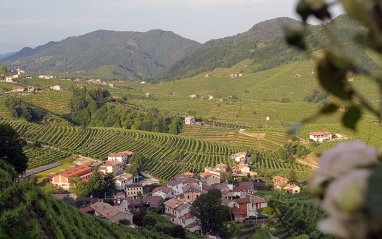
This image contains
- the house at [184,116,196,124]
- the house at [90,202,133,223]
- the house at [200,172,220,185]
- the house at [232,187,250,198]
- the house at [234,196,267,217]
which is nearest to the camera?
the house at [234,196,267,217]

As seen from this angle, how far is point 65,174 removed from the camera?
22.4 m

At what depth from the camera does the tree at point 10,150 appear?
13.8 m

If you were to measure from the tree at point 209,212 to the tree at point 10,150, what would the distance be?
8423mm

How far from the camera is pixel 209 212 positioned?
16516 millimetres

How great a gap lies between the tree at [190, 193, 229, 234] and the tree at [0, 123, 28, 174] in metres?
8.42

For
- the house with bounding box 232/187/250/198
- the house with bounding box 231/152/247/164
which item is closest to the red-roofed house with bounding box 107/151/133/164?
the house with bounding box 231/152/247/164

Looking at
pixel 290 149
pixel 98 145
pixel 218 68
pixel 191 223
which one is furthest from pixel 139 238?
pixel 218 68

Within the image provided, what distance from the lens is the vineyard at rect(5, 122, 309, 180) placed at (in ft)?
95.9

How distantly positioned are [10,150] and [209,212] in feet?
31.0

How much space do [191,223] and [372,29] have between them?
63.0 feet

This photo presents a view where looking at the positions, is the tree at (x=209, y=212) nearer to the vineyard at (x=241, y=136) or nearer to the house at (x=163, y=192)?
the house at (x=163, y=192)

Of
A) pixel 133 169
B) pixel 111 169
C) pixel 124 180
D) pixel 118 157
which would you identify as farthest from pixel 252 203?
pixel 118 157

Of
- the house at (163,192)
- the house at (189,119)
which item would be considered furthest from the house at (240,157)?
the house at (189,119)

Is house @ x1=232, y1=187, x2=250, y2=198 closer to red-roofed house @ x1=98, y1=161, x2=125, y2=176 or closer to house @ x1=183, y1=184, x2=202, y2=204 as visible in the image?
house @ x1=183, y1=184, x2=202, y2=204
